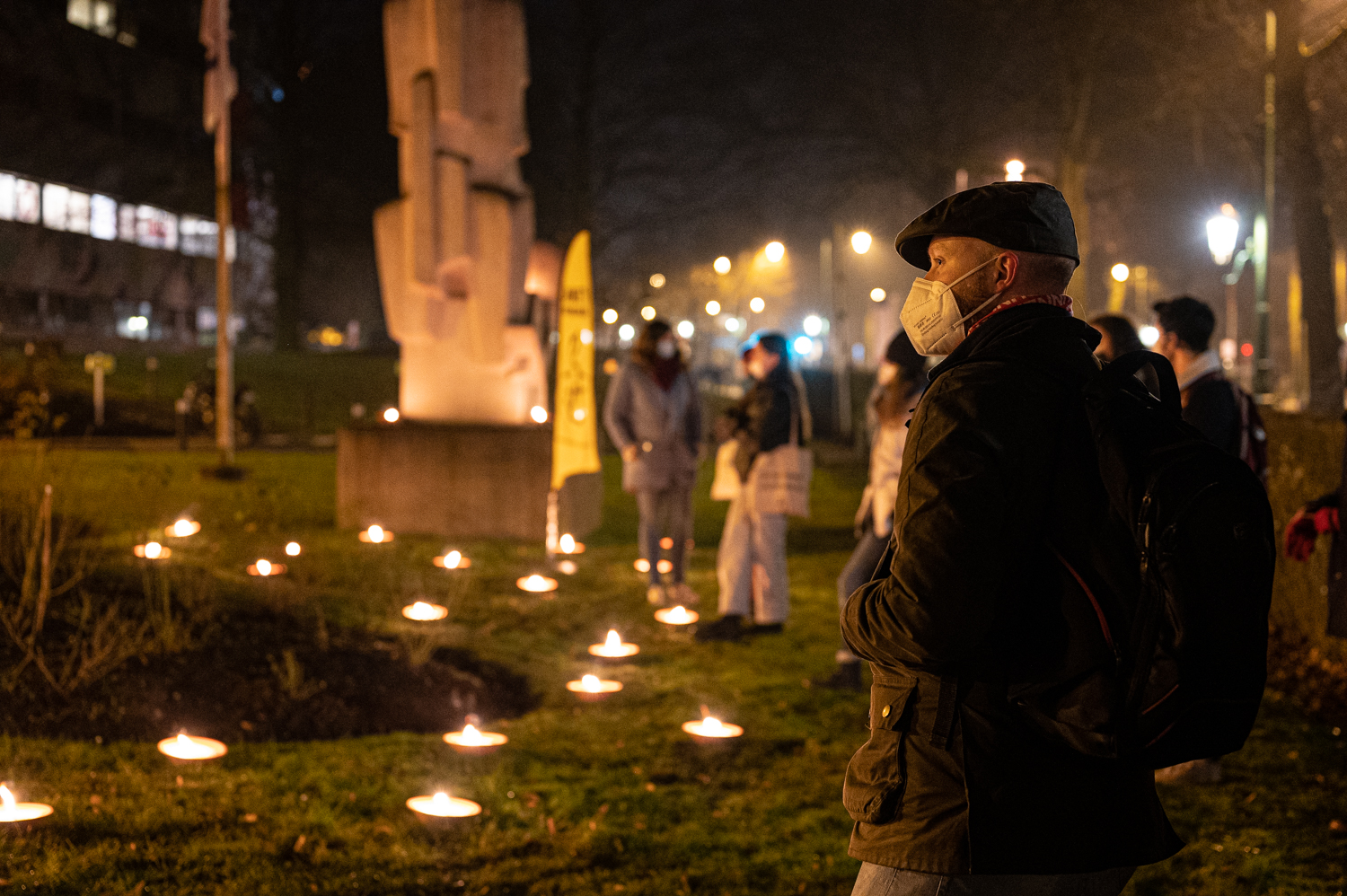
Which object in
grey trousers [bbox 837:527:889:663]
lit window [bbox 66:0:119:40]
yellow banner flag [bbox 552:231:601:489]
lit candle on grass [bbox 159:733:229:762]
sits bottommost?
lit candle on grass [bbox 159:733:229:762]

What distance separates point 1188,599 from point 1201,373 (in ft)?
12.8

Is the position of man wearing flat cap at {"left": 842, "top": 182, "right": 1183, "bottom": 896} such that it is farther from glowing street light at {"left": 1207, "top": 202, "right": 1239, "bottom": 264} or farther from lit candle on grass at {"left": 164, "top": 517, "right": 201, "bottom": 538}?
glowing street light at {"left": 1207, "top": 202, "right": 1239, "bottom": 264}

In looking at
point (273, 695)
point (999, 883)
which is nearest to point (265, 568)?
point (273, 695)

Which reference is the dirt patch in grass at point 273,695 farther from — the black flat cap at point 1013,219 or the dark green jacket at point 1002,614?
the black flat cap at point 1013,219

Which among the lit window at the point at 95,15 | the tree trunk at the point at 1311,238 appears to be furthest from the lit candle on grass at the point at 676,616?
the lit window at the point at 95,15

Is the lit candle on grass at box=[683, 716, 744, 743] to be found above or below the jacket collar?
below

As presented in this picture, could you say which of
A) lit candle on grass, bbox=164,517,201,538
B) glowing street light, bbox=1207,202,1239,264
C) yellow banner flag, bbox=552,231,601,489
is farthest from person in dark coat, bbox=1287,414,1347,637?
glowing street light, bbox=1207,202,1239,264

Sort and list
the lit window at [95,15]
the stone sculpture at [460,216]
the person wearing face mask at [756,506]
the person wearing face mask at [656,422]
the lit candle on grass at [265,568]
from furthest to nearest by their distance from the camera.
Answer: the lit window at [95,15]
the stone sculpture at [460,216]
the lit candle on grass at [265,568]
the person wearing face mask at [656,422]
the person wearing face mask at [756,506]

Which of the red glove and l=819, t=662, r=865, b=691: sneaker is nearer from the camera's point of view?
the red glove

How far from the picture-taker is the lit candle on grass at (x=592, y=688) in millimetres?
6641

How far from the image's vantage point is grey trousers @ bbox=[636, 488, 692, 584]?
9.14 metres

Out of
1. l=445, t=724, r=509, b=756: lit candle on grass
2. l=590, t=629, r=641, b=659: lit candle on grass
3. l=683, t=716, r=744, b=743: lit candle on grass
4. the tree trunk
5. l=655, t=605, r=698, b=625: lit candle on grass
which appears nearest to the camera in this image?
l=445, t=724, r=509, b=756: lit candle on grass

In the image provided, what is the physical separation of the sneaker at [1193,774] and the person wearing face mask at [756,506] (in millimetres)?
3082

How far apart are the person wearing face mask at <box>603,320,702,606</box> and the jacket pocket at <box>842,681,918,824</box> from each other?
6578mm
